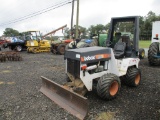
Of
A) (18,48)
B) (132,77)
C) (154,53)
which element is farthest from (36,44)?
(132,77)

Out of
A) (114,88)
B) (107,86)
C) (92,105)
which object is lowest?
(92,105)

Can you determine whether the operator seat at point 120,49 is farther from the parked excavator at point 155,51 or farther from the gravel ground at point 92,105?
the parked excavator at point 155,51

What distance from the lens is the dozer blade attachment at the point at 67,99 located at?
13.5 ft

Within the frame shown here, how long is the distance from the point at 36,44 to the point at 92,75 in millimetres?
14306

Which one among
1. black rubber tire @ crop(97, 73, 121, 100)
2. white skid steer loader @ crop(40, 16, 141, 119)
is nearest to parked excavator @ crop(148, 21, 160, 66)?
white skid steer loader @ crop(40, 16, 141, 119)

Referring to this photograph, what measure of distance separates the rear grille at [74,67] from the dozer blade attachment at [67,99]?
469 millimetres

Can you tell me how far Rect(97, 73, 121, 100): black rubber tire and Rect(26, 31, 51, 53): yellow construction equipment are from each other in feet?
46.0

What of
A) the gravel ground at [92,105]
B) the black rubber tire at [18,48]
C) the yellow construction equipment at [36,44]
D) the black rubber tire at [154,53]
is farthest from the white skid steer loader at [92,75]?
the black rubber tire at [18,48]

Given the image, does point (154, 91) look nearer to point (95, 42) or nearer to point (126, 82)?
point (126, 82)

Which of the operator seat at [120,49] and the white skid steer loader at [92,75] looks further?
the operator seat at [120,49]

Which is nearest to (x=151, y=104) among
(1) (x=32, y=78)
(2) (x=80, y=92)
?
(2) (x=80, y=92)

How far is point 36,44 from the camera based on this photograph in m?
18.3

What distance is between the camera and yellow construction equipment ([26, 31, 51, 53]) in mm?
18266

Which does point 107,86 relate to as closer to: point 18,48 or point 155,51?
point 155,51
